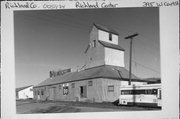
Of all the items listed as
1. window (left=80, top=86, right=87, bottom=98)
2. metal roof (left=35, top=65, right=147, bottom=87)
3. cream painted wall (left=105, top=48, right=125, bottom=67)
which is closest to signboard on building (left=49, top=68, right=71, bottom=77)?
metal roof (left=35, top=65, right=147, bottom=87)

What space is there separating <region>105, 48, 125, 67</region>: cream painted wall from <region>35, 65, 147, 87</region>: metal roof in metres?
0.03

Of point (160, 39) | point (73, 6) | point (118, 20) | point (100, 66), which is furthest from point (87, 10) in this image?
point (160, 39)

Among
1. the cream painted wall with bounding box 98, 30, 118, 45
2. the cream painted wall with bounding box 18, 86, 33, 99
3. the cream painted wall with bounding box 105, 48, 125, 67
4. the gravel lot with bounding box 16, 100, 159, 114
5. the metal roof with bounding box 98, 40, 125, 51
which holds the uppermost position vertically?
the cream painted wall with bounding box 98, 30, 118, 45

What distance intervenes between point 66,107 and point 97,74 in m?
0.33

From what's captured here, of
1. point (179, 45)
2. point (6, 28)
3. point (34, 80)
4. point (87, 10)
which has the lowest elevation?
Answer: point (34, 80)

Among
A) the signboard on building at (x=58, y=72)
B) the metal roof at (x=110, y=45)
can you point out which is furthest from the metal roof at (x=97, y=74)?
the metal roof at (x=110, y=45)

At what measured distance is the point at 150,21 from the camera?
203cm

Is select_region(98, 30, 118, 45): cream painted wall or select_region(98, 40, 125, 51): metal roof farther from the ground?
select_region(98, 30, 118, 45): cream painted wall

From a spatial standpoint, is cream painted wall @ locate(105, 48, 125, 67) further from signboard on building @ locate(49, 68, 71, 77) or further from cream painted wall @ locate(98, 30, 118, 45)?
signboard on building @ locate(49, 68, 71, 77)

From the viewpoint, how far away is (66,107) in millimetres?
2039

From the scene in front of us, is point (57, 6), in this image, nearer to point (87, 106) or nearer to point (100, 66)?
point (100, 66)

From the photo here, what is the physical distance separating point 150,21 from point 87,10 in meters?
0.47

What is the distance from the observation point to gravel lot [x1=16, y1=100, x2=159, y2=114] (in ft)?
6.58

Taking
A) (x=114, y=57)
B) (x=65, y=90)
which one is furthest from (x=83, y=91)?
(x=114, y=57)
